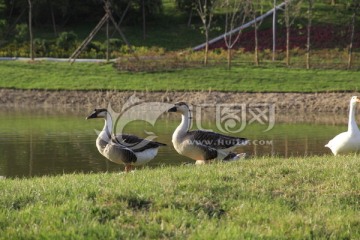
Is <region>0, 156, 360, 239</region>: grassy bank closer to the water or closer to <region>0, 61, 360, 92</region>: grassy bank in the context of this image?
the water

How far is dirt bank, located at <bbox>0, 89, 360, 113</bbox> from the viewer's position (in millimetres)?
42062

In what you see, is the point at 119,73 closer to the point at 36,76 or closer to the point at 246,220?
the point at 36,76

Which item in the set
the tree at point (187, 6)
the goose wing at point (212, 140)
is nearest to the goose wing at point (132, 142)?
the goose wing at point (212, 140)

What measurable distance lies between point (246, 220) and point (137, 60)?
141 feet

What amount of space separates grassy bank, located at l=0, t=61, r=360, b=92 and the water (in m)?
5.09

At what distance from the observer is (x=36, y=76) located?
48656 mm

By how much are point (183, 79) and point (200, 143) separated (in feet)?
101

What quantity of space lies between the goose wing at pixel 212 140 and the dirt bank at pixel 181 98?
80.2 ft

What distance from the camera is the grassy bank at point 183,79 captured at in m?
45.1

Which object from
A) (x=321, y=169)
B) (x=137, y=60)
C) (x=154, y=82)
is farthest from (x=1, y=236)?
(x=137, y=60)

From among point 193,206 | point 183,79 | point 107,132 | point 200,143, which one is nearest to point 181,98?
point 183,79
